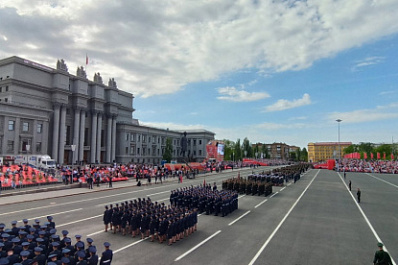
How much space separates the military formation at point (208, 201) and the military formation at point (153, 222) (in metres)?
4.24

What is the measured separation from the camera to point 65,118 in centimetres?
5956

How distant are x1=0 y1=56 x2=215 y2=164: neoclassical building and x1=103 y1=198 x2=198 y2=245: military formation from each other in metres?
Result: 28.4

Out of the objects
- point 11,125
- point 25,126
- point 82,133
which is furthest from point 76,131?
point 11,125

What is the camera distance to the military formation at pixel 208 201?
18078 mm

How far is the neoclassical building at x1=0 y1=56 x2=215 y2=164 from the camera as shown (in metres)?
47.0

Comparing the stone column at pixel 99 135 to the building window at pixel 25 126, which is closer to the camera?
the building window at pixel 25 126

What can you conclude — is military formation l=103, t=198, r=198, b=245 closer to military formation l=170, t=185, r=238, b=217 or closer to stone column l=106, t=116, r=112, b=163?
military formation l=170, t=185, r=238, b=217

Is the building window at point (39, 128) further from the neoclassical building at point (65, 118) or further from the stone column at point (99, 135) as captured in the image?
the stone column at point (99, 135)

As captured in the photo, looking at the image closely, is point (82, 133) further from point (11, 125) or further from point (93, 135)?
point (11, 125)

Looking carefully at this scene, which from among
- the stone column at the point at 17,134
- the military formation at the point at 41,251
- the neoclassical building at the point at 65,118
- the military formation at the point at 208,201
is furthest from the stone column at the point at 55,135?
the military formation at the point at 41,251

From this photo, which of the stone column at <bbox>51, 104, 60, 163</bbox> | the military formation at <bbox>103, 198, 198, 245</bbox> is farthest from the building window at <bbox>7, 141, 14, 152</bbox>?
the military formation at <bbox>103, 198, 198, 245</bbox>

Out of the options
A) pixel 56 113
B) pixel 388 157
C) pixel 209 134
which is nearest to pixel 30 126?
pixel 56 113

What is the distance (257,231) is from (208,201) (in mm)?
4716

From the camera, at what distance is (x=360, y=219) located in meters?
18.1
